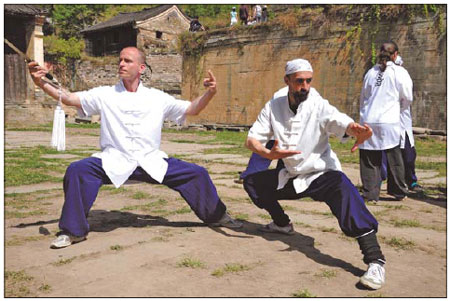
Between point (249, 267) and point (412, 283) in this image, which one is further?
point (249, 267)

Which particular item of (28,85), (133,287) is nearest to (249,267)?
(133,287)

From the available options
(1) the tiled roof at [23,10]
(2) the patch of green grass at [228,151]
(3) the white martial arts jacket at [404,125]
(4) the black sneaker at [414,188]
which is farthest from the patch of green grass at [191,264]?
(1) the tiled roof at [23,10]

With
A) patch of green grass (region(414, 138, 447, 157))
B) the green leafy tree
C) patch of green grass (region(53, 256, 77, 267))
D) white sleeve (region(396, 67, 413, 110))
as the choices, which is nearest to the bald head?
patch of green grass (region(53, 256, 77, 267))

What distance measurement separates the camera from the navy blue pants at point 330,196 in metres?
3.22

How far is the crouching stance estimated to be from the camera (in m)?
4.12

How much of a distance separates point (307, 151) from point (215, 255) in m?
0.99

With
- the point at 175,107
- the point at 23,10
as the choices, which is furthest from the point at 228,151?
the point at 23,10

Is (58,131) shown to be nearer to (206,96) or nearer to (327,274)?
(206,96)

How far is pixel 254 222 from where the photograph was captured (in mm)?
4586

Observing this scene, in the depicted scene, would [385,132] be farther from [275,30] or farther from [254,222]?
[275,30]

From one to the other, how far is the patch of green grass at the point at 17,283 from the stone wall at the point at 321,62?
43.0 feet

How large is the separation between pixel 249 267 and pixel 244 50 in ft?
54.1

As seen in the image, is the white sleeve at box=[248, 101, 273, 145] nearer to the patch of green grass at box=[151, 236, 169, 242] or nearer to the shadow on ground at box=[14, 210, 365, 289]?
the shadow on ground at box=[14, 210, 365, 289]

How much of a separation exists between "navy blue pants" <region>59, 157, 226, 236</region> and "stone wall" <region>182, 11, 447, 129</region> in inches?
450
